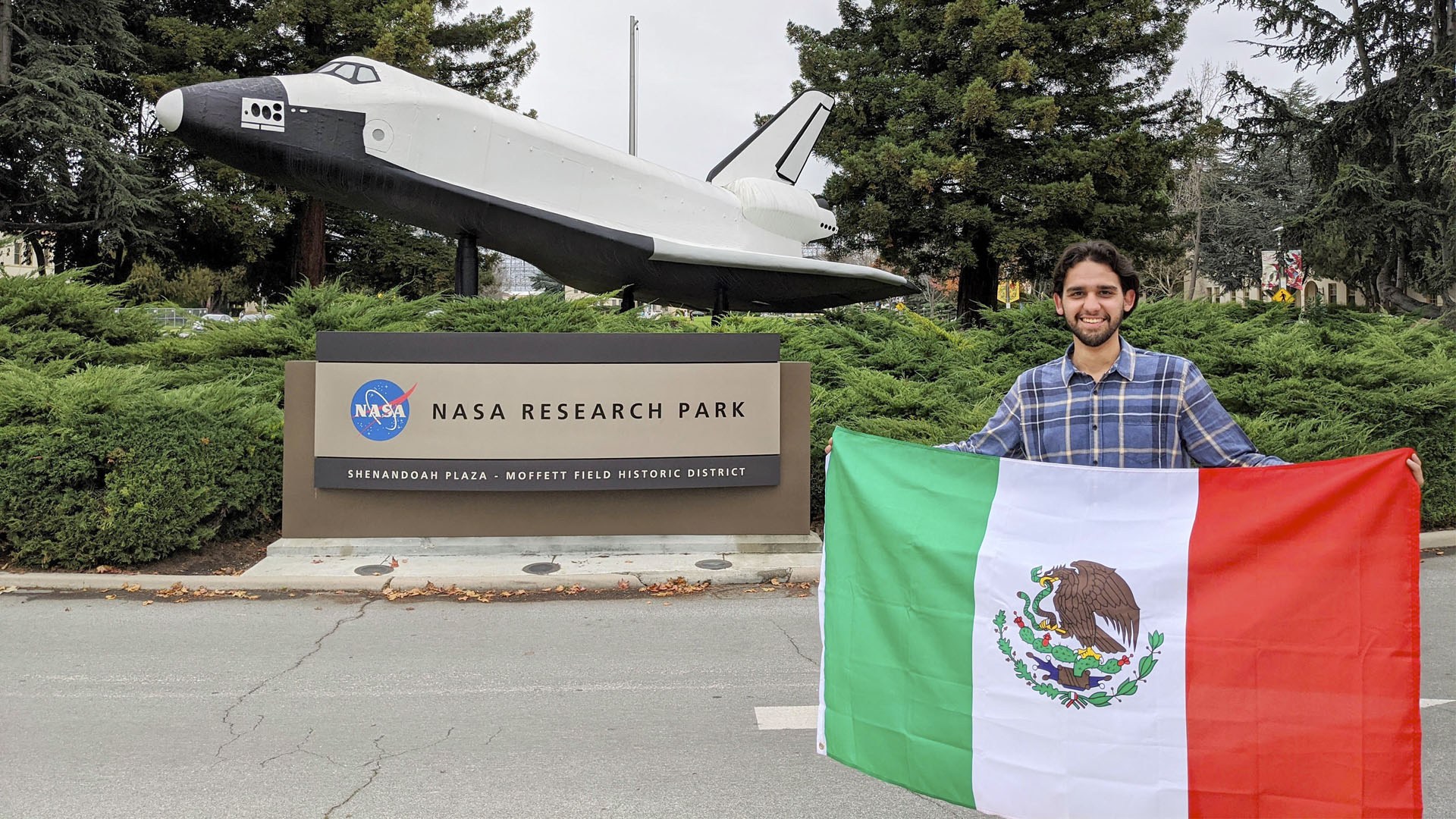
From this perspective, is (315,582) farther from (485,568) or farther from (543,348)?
(543,348)

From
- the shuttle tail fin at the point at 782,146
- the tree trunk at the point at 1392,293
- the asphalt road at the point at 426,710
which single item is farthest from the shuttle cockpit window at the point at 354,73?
the tree trunk at the point at 1392,293

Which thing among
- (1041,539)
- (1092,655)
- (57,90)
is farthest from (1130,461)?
(57,90)

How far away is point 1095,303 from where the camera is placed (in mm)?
2889

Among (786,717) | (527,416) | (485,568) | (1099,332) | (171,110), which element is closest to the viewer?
(1099,332)

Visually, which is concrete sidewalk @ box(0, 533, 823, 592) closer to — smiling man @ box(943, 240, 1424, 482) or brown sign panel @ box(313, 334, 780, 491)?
brown sign panel @ box(313, 334, 780, 491)

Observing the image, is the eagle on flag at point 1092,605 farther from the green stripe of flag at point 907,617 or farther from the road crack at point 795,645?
the road crack at point 795,645

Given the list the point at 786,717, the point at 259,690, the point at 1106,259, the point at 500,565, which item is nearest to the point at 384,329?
the point at 500,565

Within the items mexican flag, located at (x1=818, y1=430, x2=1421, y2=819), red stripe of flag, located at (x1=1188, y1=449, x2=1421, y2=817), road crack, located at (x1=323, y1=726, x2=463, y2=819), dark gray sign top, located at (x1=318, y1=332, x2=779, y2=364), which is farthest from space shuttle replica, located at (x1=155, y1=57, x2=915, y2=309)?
red stripe of flag, located at (x1=1188, y1=449, x2=1421, y2=817)

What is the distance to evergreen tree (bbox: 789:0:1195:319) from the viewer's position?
27297mm

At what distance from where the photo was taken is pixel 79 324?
10.8 meters

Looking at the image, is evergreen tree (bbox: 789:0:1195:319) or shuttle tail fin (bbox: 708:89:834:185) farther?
evergreen tree (bbox: 789:0:1195:319)

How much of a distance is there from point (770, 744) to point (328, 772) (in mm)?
1864

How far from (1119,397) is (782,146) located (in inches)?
666

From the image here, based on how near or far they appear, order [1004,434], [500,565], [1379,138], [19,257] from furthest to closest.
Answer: [19,257], [1379,138], [500,565], [1004,434]
